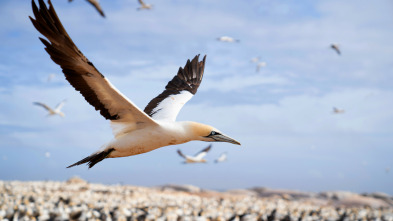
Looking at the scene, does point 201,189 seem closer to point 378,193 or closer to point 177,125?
point 378,193

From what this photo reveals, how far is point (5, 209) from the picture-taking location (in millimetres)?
7273

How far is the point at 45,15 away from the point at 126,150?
1.25 meters

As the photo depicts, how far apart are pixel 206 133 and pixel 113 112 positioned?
2.79 feet

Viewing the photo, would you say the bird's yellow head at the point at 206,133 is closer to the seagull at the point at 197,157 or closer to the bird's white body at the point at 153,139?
the bird's white body at the point at 153,139

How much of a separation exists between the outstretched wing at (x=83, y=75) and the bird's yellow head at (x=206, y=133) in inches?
14.0

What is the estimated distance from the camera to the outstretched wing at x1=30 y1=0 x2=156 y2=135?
3.28 m

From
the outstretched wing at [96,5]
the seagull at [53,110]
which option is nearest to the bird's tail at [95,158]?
the outstretched wing at [96,5]

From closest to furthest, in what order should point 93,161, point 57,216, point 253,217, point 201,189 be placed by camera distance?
point 93,161 < point 57,216 < point 253,217 < point 201,189

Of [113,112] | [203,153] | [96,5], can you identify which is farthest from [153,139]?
[203,153]

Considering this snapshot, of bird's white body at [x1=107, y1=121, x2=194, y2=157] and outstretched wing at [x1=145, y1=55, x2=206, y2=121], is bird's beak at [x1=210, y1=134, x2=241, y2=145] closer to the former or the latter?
bird's white body at [x1=107, y1=121, x2=194, y2=157]

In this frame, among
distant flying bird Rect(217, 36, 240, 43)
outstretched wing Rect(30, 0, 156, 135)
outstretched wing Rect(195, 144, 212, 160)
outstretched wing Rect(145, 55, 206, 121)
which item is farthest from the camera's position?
distant flying bird Rect(217, 36, 240, 43)

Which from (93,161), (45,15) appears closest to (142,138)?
(93,161)

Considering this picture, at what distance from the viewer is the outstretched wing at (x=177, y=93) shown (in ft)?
18.2

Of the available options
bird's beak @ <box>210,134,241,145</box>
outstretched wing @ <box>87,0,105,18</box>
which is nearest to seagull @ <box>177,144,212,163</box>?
outstretched wing @ <box>87,0,105,18</box>
